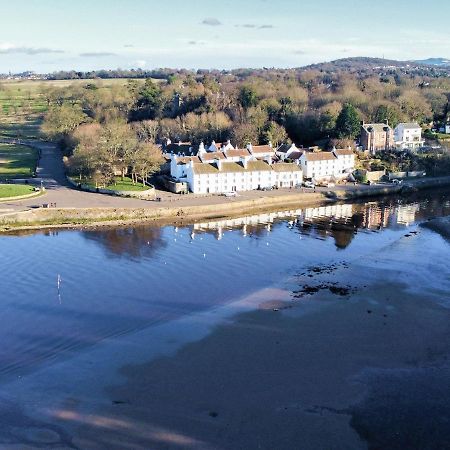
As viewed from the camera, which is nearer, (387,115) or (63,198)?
(63,198)

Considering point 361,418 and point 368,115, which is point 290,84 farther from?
point 361,418

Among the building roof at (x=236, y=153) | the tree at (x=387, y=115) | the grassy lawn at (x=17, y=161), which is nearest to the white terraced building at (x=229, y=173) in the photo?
the building roof at (x=236, y=153)

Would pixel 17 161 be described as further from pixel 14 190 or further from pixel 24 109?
pixel 24 109

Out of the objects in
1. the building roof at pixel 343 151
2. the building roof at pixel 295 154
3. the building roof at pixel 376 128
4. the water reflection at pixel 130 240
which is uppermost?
the building roof at pixel 376 128

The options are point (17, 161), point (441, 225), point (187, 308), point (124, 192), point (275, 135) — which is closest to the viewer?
point (187, 308)

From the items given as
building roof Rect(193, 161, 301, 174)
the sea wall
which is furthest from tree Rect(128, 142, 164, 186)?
building roof Rect(193, 161, 301, 174)

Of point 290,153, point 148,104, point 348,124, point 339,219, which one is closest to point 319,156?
point 290,153

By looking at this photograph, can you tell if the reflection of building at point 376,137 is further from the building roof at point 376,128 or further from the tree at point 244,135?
the tree at point 244,135
